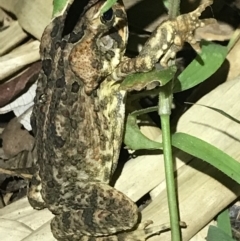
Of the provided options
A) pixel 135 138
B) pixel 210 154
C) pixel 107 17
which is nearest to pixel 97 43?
pixel 107 17

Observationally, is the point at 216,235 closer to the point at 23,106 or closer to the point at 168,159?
the point at 168,159

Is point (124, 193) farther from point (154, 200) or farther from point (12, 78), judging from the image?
point (12, 78)

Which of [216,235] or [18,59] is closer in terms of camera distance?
[216,235]

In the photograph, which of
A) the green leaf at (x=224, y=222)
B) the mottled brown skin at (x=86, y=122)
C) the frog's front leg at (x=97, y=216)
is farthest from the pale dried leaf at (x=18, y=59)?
the green leaf at (x=224, y=222)

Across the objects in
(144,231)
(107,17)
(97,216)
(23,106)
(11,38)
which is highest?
(107,17)

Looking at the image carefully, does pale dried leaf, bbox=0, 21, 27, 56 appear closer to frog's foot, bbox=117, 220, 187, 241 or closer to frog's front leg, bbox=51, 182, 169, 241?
frog's front leg, bbox=51, 182, 169, 241
